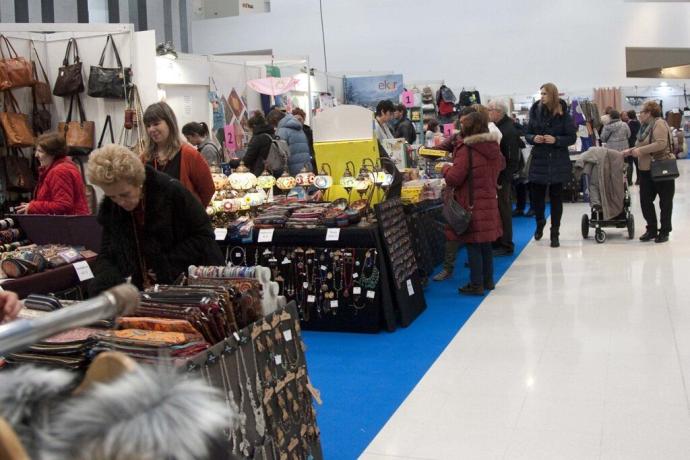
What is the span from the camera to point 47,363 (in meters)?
1.99

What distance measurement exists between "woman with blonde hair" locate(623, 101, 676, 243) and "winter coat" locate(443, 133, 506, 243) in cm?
262

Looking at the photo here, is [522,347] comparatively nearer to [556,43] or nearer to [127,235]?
[127,235]

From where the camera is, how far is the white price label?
3.93m

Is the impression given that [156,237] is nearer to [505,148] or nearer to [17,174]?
[17,174]

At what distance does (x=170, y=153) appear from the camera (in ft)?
12.8

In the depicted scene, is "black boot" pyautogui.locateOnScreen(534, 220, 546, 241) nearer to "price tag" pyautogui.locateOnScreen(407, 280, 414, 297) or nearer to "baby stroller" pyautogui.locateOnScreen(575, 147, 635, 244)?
"baby stroller" pyautogui.locateOnScreen(575, 147, 635, 244)

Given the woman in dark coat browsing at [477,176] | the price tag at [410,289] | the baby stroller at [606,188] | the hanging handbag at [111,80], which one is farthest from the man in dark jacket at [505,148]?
the hanging handbag at [111,80]

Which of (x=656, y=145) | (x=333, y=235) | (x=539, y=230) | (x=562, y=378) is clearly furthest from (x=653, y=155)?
(x=562, y=378)

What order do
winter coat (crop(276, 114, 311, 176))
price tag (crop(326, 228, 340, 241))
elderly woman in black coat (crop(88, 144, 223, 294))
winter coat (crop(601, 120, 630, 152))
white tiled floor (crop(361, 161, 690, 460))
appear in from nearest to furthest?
elderly woman in black coat (crop(88, 144, 223, 294))
white tiled floor (crop(361, 161, 690, 460))
price tag (crop(326, 228, 340, 241))
winter coat (crop(276, 114, 311, 176))
winter coat (crop(601, 120, 630, 152))

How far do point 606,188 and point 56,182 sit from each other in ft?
19.1

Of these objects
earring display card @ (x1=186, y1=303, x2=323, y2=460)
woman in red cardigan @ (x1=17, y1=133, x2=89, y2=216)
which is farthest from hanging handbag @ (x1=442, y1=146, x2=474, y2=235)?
earring display card @ (x1=186, y1=303, x2=323, y2=460)

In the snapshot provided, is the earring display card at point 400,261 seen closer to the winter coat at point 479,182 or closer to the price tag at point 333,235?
the price tag at point 333,235

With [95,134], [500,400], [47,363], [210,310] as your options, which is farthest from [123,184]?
[95,134]

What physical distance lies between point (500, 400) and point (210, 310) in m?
1.89
